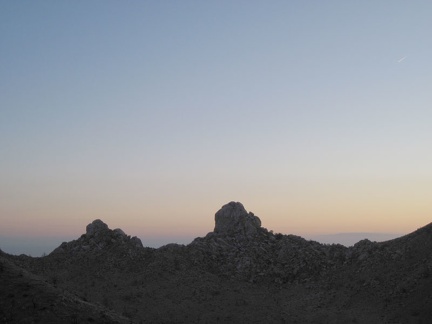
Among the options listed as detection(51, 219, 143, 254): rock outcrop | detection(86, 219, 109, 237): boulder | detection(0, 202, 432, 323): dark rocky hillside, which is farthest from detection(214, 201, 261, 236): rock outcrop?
detection(86, 219, 109, 237): boulder

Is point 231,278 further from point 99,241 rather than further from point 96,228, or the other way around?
point 96,228

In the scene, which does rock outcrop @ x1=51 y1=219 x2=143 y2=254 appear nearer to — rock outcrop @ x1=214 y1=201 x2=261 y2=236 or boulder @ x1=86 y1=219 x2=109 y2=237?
boulder @ x1=86 y1=219 x2=109 y2=237

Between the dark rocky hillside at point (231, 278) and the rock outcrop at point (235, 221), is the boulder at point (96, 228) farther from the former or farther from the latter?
the rock outcrop at point (235, 221)

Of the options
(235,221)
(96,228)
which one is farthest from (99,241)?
(235,221)

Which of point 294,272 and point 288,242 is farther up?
point 288,242

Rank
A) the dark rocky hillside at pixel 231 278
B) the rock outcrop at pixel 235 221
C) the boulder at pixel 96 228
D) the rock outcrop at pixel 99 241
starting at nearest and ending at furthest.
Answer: the dark rocky hillside at pixel 231 278, the rock outcrop at pixel 99 241, the boulder at pixel 96 228, the rock outcrop at pixel 235 221

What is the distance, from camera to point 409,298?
2800cm

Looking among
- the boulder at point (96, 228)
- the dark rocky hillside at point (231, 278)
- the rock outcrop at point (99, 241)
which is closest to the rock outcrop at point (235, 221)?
the dark rocky hillside at point (231, 278)

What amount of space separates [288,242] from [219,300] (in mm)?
10969

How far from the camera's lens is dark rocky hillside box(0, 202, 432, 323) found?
2631 centimetres

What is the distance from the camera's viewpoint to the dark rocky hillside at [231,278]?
26.3 metres

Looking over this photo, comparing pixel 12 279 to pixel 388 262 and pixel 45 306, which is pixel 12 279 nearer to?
pixel 45 306

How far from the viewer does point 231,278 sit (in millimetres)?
35688

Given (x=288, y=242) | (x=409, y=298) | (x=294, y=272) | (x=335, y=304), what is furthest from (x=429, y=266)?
(x=288, y=242)
